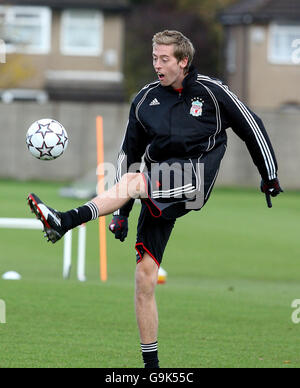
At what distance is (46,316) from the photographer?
9227 millimetres

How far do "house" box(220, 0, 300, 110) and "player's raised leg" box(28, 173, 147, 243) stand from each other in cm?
3852

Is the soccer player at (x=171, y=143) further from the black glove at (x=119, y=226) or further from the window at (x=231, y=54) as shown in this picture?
the window at (x=231, y=54)

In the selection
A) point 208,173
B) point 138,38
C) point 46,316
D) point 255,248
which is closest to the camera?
point 208,173

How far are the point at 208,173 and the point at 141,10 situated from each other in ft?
167

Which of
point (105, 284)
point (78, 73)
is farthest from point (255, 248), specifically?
point (78, 73)

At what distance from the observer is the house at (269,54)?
44781 mm

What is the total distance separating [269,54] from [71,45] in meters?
9.39

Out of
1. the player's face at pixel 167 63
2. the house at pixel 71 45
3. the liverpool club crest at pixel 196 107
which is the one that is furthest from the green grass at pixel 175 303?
the house at pixel 71 45

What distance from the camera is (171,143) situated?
22.4ft

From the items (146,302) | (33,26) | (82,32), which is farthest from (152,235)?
(33,26)

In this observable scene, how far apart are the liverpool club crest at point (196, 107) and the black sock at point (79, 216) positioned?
1054 millimetres

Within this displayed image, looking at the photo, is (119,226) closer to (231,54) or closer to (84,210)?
(84,210)

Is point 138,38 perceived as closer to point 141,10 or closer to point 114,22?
point 141,10
